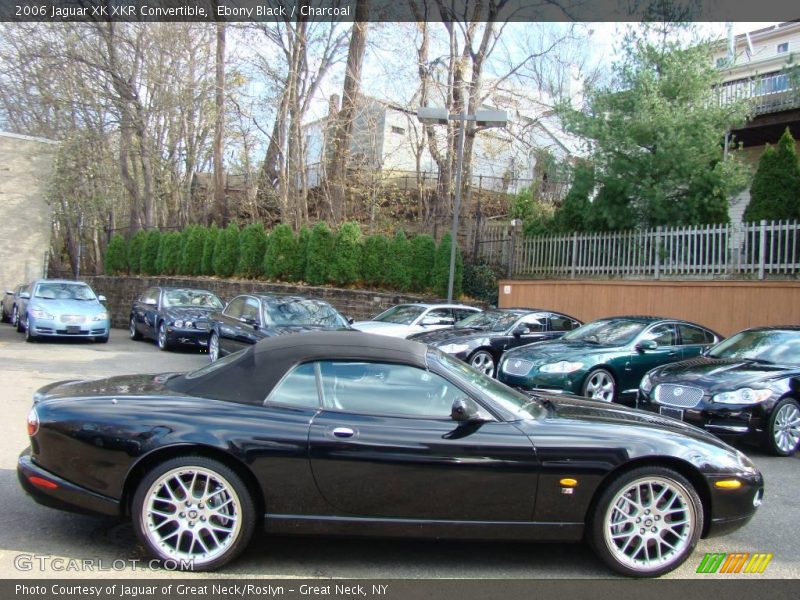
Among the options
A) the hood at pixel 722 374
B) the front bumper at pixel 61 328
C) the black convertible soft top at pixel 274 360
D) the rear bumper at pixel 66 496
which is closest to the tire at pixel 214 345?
the front bumper at pixel 61 328

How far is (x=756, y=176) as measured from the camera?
49.3 ft

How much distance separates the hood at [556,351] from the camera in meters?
9.73

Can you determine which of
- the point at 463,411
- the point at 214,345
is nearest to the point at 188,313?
the point at 214,345

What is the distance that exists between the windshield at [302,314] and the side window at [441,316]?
209 centimetres

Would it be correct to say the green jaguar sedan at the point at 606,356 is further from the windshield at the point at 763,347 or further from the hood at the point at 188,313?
the hood at the point at 188,313

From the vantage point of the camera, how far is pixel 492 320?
13.1 metres

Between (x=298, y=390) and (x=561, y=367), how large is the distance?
6.02m

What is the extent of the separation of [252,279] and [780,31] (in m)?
27.7

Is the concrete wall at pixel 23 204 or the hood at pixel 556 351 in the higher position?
the concrete wall at pixel 23 204

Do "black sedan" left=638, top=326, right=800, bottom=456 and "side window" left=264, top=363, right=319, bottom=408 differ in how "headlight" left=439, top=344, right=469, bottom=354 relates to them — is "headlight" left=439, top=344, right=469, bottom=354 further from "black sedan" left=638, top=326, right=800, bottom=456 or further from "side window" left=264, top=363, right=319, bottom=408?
"side window" left=264, top=363, right=319, bottom=408

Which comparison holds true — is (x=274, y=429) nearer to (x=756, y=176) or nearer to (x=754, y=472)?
(x=754, y=472)

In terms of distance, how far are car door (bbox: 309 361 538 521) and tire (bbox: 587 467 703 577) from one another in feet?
1.63

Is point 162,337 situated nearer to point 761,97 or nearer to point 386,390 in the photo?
point 386,390
